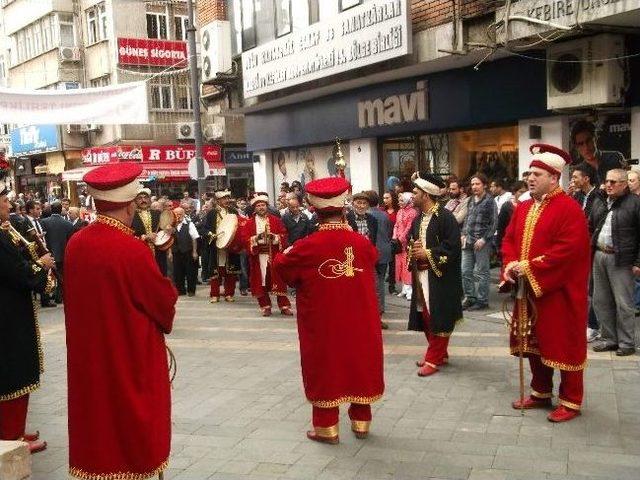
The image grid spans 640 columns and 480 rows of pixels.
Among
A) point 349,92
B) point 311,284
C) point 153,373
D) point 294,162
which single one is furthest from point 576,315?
point 294,162

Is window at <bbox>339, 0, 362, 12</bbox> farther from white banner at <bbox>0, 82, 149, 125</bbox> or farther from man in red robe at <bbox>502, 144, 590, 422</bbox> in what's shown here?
man in red robe at <bbox>502, 144, 590, 422</bbox>

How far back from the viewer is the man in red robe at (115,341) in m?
3.77

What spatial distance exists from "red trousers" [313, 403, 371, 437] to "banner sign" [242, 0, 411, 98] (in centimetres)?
893

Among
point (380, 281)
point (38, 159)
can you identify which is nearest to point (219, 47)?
point (380, 281)

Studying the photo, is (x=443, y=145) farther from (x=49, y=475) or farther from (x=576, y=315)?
(x=49, y=475)

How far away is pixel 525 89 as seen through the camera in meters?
12.1

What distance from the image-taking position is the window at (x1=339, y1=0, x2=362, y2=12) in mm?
14208

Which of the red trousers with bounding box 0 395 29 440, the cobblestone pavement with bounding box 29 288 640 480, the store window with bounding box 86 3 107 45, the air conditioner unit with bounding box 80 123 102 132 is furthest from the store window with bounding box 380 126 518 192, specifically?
the store window with bounding box 86 3 107 45

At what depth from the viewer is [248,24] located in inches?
723

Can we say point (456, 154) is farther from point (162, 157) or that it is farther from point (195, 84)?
point (162, 157)

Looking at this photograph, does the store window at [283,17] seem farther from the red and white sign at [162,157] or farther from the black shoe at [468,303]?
the red and white sign at [162,157]

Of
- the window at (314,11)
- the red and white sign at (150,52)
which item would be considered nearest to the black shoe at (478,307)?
the window at (314,11)

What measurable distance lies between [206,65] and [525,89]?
10.6 metres

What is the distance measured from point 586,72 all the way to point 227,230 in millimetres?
6143
